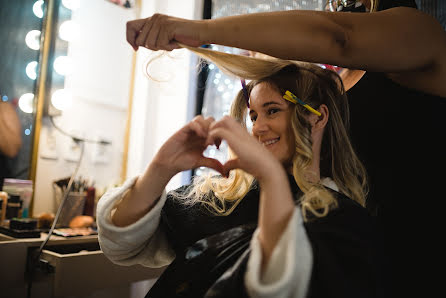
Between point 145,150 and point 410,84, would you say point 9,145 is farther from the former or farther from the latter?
point 410,84

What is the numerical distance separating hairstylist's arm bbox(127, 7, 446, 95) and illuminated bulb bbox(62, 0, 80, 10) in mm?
1345

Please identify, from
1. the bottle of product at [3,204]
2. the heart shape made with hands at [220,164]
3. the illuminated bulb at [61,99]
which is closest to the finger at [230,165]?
the heart shape made with hands at [220,164]

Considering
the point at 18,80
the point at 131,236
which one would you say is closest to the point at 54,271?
the point at 131,236

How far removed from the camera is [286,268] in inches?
20.5

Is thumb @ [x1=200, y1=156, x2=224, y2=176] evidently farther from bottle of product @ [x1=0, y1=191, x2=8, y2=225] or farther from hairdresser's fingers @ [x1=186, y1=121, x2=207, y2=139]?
bottle of product @ [x1=0, y1=191, x2=8, y2=225]

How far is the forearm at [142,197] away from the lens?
2.72 ft

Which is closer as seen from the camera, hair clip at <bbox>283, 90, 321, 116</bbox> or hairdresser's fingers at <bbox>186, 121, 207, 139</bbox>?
hairdresser's fingers at <bbox>186, 121, 207, 139</bbox>

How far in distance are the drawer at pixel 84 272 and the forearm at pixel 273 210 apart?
90 cm

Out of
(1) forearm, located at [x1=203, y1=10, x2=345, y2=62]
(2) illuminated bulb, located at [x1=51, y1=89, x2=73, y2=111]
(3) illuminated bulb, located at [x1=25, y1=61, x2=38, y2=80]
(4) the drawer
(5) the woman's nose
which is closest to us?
(1) forearm, located at [x1=203, y1=10, x2=345, y2=62]

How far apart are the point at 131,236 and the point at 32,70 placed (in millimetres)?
1261

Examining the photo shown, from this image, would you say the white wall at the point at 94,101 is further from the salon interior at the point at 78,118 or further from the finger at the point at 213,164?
the finger at the point at 213,164

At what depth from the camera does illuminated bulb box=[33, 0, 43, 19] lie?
5.60 ft

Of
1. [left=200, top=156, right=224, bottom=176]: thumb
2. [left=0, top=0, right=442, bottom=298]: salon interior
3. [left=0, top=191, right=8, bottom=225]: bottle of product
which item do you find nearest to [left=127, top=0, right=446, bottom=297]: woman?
[left=200, top=156, right=224, bottom=176]: thumb

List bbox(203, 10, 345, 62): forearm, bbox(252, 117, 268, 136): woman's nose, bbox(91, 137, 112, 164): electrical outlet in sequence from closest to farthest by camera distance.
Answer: bbox(203, 10, 345, 62): forearm < bbox(252, 117, 268, 136): woman's nose < bbox(91, 137, 112, 164): electrical outlet
